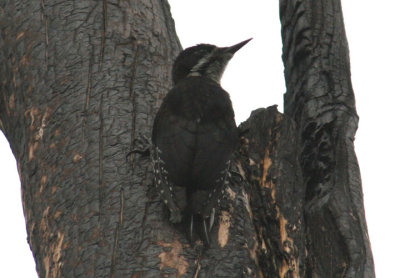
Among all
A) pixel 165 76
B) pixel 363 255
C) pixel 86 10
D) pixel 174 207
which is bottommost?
pixel 363 255

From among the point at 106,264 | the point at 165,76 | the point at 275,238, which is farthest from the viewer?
the point at 165,76

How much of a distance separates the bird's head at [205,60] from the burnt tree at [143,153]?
215 mm

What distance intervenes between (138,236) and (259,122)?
851 mm

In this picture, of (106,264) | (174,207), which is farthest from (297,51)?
(106,264)

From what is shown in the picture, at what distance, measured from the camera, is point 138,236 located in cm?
337

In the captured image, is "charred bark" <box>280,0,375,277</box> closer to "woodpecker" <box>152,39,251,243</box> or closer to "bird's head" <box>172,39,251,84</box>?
"woodpecker" <box>152,39,251,243</box>

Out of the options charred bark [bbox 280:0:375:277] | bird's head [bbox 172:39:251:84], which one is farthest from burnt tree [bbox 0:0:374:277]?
bird's head [bbox 172:39:251:84]

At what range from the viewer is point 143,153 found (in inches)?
146

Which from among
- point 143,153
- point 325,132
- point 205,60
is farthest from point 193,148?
point 205,60

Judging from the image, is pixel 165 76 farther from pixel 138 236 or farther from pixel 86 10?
pixel 138 236

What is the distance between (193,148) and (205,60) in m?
1.29

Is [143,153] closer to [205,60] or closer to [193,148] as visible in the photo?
[193,148]

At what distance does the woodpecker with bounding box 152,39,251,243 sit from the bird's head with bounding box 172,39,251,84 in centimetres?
23

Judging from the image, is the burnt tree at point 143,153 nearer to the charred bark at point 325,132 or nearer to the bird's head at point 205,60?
the charred bark at point 325,132
